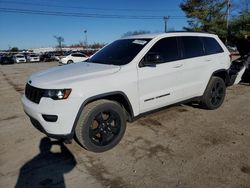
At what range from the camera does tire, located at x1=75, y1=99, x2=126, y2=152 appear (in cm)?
354

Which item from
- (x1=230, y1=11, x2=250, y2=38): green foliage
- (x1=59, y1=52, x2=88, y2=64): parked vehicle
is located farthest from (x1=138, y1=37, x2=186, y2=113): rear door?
(x1=230, y1=11, x2=250, y2=38): green foliage

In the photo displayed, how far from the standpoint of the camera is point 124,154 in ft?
12.3

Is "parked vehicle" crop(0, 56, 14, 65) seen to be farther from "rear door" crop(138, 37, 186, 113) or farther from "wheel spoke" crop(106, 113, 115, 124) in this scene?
"wheel spoke" crop(106, 113, 115, 124)

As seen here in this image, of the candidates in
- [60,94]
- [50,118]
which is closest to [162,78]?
[60,94]

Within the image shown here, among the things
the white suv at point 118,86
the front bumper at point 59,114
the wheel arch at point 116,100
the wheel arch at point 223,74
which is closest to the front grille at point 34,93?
the white suv at point 118,86

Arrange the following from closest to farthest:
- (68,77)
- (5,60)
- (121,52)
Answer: (68,77) → (121,52) → (5,60)

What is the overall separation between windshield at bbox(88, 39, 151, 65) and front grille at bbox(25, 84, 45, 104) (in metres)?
1.38

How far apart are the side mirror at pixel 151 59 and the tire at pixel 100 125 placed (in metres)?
0.90

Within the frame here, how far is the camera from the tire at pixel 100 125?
3545 mm

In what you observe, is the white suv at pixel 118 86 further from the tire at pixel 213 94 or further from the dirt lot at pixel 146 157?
the dirt lot at pixel 146 157

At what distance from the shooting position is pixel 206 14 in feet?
119

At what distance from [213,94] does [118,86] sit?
296cm

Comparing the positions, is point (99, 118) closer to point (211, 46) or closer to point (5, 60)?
point (211, 46)

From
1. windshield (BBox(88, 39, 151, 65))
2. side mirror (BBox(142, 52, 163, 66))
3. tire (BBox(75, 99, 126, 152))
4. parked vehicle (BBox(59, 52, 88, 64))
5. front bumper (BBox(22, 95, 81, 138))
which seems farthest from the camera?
parked vehicle (BBox(59, 52, 88, 64))
